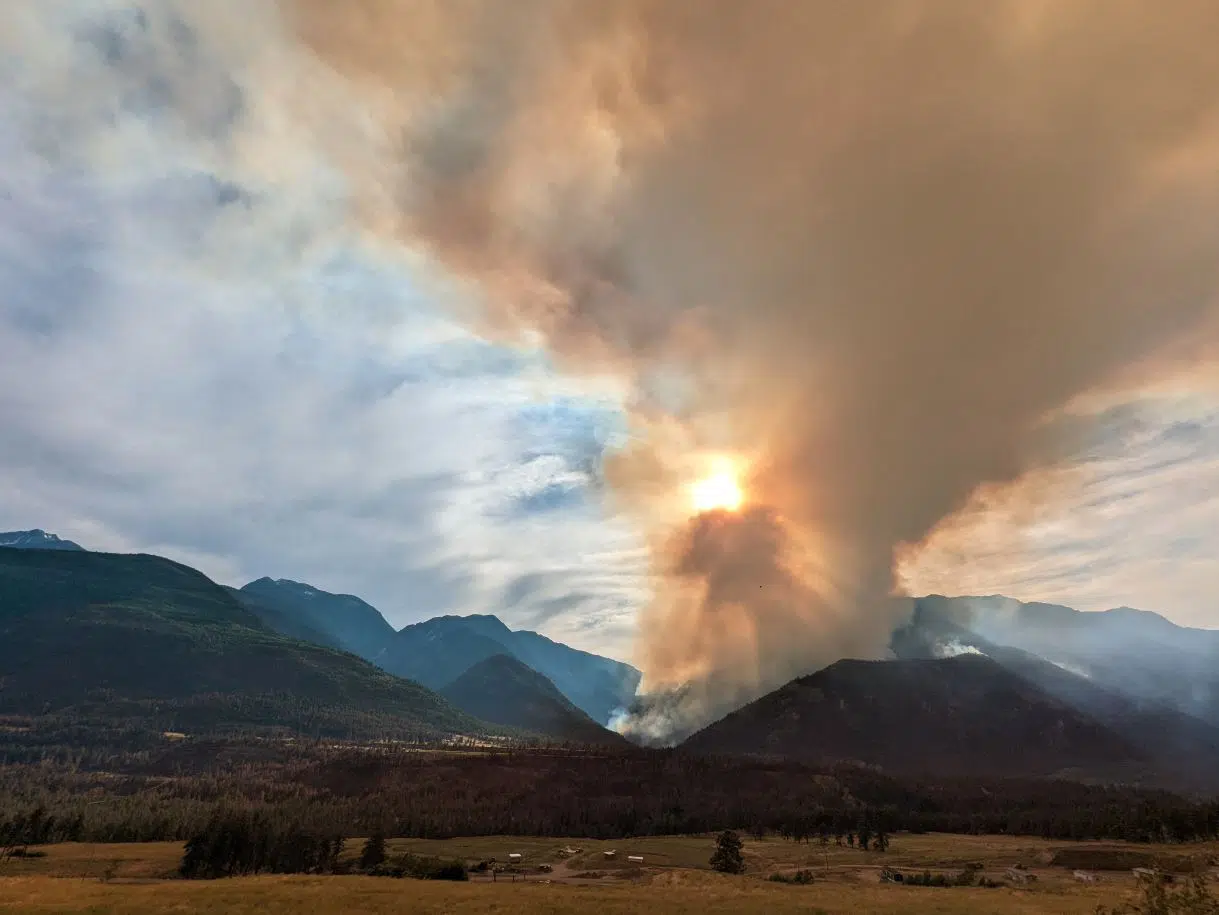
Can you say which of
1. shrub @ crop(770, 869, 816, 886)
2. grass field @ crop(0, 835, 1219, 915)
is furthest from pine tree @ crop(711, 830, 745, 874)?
grass field @ crop(0, 835, 1219, 915)

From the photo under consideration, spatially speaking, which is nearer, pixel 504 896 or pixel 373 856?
pixel 504 896

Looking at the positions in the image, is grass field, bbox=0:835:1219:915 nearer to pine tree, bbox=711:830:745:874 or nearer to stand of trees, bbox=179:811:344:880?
stand of trees, bbox=179:811:344:880

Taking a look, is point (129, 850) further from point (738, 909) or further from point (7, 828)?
point (738, 909)

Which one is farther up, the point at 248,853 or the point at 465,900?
the point at 465,900

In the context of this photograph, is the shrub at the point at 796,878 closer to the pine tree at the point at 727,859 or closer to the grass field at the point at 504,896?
the grass field at the point at 504,896

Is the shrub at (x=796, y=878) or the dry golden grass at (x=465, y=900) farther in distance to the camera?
the shrub at (x=796, y=878)

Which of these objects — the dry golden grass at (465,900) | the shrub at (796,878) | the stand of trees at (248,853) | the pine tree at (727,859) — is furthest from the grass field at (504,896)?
the pine tree at (727,859)

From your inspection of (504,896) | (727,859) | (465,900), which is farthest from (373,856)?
(465,900)

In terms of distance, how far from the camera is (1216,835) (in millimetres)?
198000

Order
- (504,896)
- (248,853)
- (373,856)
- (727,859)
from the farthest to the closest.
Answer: (727,859), (373,856), (248,853), (504,896)

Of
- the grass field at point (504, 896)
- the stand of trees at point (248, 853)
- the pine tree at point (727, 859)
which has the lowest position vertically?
the stand of trees at point (248, 853)

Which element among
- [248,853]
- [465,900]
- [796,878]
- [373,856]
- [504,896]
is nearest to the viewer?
[465,900]

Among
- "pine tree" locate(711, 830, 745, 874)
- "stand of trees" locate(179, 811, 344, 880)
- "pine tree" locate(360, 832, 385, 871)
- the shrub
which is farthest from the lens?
"pine tree" locate(711, 830, 745, 874)

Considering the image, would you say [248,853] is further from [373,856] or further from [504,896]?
[504,896]
